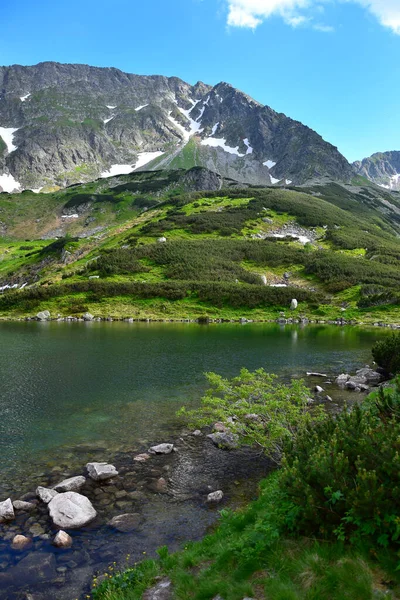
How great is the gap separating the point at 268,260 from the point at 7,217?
155 metres

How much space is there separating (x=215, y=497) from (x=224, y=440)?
4.50 m

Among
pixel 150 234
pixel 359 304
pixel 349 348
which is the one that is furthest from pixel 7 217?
pixel 349 348

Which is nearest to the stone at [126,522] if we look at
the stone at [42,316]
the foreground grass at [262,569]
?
the foreground grass at [262,569]

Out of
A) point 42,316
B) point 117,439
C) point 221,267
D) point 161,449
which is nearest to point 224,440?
point 161,449

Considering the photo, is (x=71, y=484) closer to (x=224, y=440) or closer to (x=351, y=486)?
(x=224, y=440)

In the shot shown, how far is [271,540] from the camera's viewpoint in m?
7.20

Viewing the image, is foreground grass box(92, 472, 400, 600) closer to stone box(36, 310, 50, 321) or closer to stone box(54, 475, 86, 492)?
stone box(54, 475, 86, 492)

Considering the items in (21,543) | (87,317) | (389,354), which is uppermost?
(389,354)

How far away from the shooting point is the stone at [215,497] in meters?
12.0

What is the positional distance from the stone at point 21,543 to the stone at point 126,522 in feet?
7.15

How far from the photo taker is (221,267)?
291 feet

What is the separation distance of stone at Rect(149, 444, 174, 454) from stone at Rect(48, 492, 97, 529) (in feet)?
14.1

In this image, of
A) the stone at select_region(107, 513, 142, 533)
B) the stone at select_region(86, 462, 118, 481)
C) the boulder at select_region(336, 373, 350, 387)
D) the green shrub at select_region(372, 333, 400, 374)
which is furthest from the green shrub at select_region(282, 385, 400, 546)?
the green shrub at select_region(372, 333, 400, 374)

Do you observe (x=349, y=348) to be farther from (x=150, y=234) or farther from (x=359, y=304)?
(x=150, y=234)
